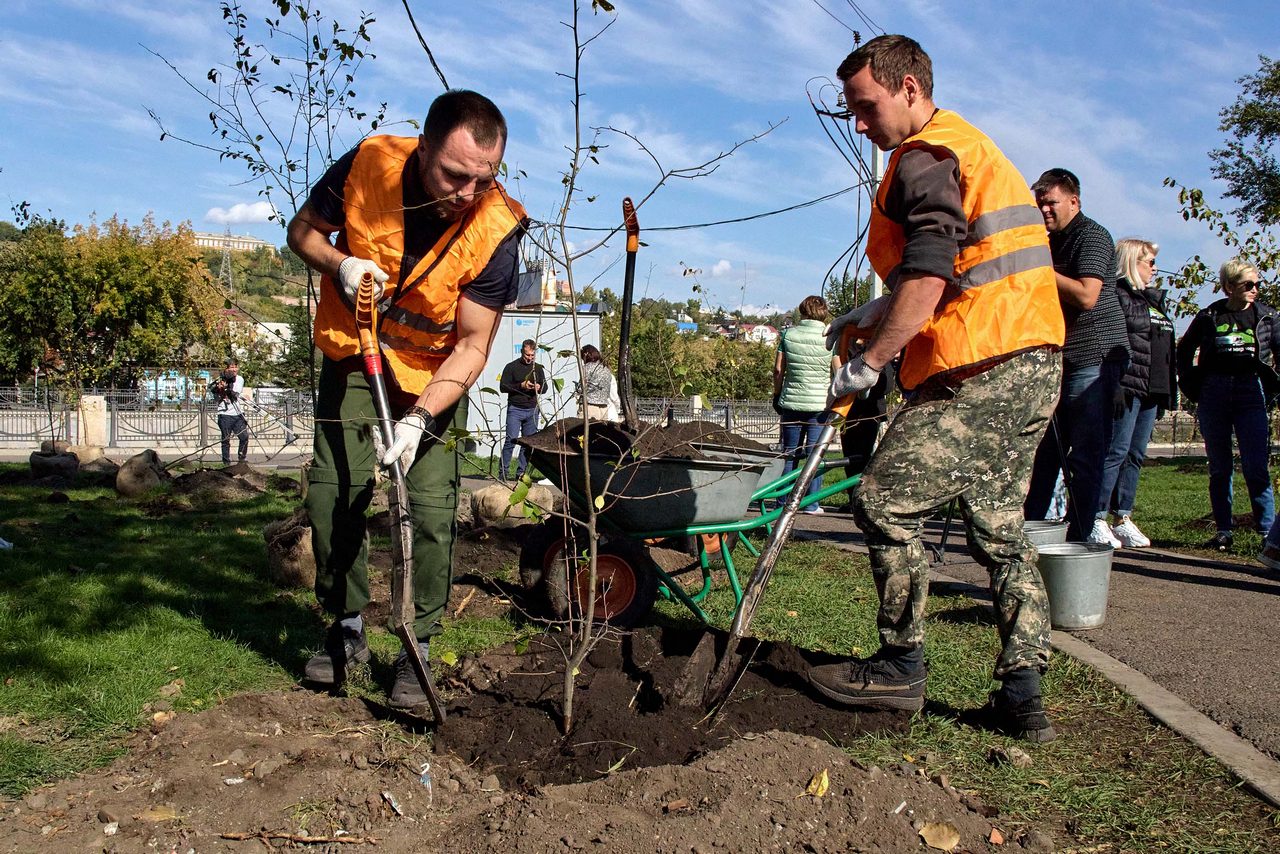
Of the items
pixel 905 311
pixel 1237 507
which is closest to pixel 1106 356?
pixel 905 311

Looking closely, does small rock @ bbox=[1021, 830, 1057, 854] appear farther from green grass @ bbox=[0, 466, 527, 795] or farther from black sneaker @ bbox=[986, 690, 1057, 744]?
green grass @ bbox=[0, 466, 527, 795]

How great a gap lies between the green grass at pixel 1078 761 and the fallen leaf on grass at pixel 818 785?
1.05 feet

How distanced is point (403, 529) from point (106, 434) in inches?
770

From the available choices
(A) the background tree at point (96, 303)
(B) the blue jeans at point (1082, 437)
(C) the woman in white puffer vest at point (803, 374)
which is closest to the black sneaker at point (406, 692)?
(B) the blue jeans at point (1082, 437)

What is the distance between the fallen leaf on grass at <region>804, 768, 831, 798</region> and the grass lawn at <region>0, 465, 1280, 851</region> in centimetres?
33

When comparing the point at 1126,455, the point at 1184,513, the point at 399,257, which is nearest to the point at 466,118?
the point at 399,257

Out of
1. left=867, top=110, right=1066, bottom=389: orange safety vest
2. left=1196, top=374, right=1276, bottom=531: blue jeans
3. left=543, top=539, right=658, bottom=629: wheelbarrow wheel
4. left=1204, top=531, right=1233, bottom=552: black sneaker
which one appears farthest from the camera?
left=1204, top=531, right=1233, bottom=552: black sneaker

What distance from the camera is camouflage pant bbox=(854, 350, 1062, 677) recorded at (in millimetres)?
2928

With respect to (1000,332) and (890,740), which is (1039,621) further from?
(1000,332)

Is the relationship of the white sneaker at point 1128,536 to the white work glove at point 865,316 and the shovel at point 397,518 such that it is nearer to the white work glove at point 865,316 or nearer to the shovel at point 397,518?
the white work glove at point 865,316

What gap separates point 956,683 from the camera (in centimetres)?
349

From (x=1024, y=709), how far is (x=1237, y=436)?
4369 mm

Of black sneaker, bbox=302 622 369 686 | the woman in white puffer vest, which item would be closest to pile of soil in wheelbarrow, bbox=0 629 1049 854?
black sneaker, bbox=302 622 369 686

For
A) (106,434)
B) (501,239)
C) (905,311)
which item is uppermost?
(501,239)
